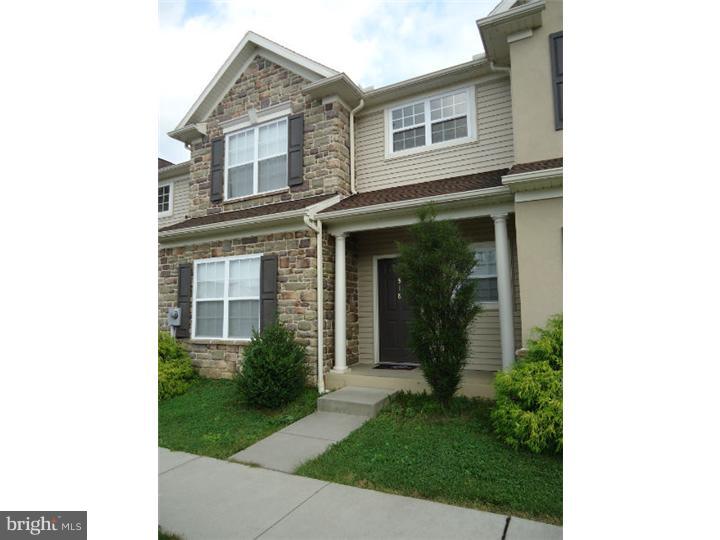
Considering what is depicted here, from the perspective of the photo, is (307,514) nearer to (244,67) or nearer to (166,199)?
(244,67)

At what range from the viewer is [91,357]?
1581 millimetres

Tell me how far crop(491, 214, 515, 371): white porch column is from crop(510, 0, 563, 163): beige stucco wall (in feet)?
3.31

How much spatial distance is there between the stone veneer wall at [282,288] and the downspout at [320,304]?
0.10 meters

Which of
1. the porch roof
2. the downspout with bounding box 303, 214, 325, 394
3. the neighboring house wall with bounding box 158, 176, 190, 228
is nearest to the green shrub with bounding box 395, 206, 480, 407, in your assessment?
the porch roof

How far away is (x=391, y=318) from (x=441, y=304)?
2444mm

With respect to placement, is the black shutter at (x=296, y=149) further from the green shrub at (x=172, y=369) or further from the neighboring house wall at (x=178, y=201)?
the neighboring house wall at (x=178, y=201)

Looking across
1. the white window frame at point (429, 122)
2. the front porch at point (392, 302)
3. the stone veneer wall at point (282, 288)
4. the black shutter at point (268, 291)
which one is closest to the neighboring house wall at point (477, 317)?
the front porch at point (392, 302)

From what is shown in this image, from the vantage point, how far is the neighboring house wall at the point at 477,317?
6.26 m

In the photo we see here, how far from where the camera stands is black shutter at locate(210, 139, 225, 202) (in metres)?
8.29

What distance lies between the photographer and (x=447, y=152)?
6887 mm

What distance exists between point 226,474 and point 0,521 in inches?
87.9
